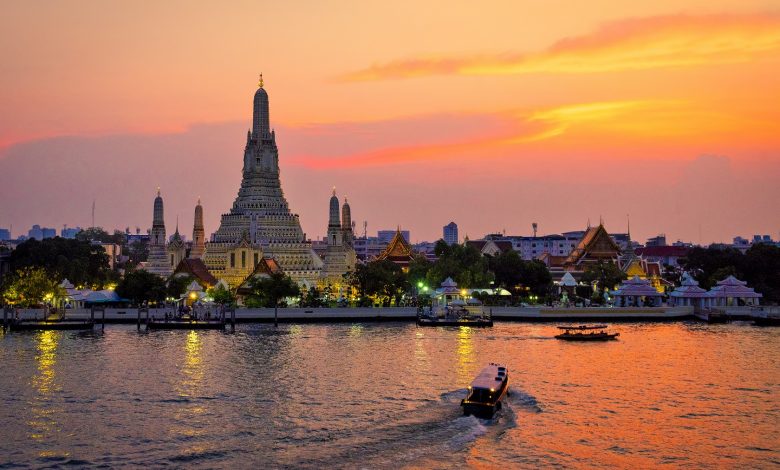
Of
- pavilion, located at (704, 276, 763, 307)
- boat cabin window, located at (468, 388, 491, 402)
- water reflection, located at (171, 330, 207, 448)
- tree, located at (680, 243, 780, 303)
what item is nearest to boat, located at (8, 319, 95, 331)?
water reflection, located at (171, 330, 207, 448)

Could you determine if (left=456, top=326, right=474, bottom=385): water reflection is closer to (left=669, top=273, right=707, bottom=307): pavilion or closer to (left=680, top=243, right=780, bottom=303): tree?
(left=669, top=273, right=707, bottom=307): pavilion

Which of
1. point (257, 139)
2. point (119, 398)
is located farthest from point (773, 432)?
point (257, 139)

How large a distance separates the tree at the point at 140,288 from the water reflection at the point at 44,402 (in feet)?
89.9

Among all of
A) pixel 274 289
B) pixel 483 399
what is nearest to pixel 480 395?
pixel 483 399

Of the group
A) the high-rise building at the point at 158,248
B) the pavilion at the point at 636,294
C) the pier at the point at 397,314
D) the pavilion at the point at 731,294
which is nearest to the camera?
the pier at the point at 397,314

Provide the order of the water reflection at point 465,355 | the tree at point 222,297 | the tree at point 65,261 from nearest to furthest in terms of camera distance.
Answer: the water reflection at point 465,355 < the tree at point 222,297 < the tree at point 65,261

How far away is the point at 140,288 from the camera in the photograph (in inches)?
3637

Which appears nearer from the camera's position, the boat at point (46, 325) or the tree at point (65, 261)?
the boat at point (46, 325)

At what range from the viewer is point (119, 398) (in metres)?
43.5

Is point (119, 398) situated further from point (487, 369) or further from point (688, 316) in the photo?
point (688, 316)

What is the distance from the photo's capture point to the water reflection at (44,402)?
35500 millimetres

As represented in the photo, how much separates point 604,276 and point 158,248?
58.2 m

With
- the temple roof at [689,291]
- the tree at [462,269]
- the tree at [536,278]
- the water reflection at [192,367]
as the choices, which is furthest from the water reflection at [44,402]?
the temple roof at [689,291]

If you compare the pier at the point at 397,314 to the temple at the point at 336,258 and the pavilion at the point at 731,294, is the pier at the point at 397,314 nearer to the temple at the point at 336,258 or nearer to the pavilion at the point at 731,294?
the pavilion at the point at 731,294
